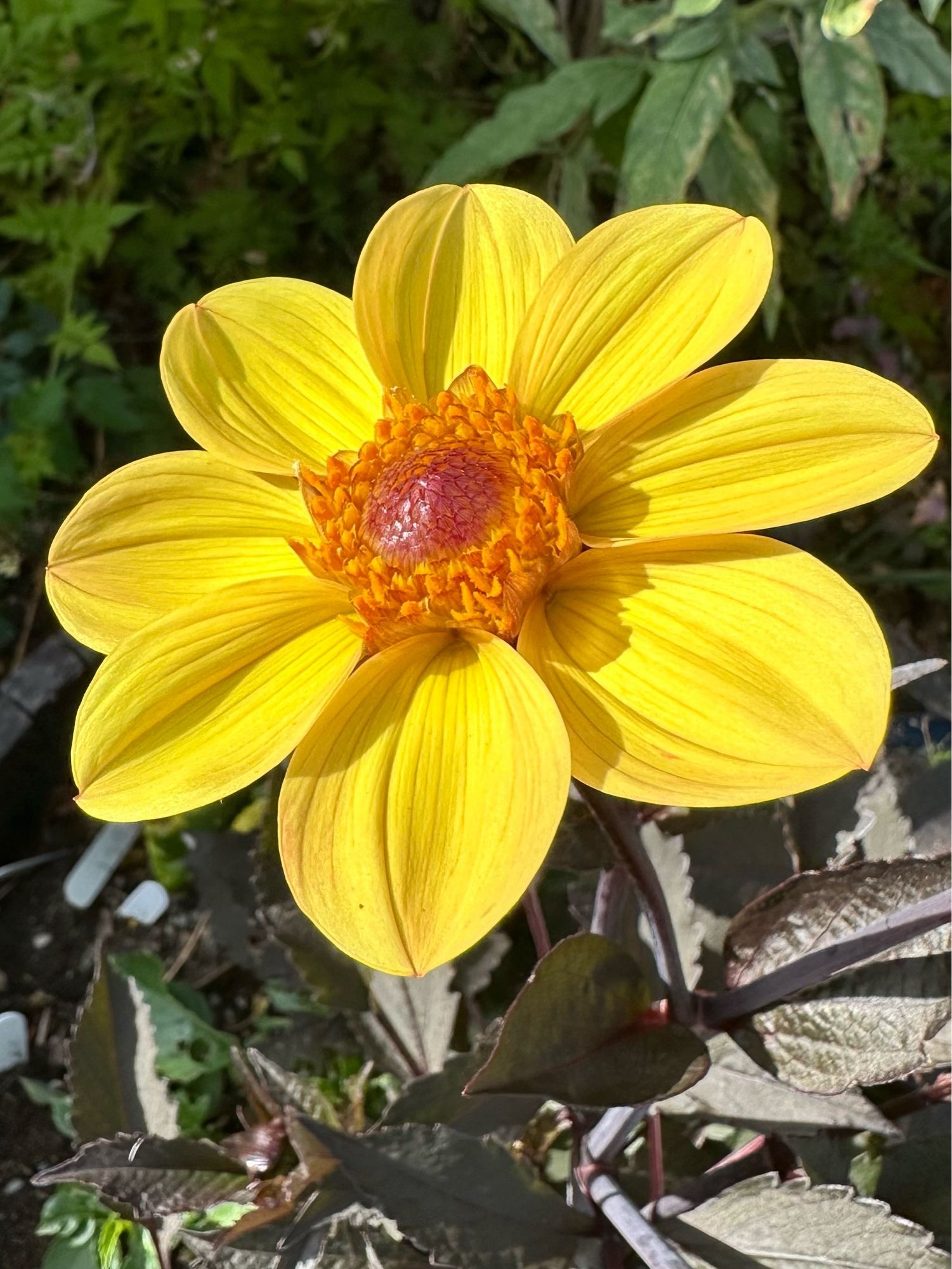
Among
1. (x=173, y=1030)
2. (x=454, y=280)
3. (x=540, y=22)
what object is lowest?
(x=173, y=1030)

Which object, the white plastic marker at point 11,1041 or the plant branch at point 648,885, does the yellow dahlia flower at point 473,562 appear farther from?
the white plastic marker at point 11,1041

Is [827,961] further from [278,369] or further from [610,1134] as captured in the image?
[278,369]

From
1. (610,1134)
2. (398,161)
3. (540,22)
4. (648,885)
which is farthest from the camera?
(398,161)

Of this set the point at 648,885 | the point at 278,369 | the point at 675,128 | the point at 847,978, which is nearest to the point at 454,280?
the point at 278,369

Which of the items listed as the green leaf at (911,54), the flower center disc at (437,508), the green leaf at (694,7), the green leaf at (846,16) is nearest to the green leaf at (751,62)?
the green leaf at (911,54)

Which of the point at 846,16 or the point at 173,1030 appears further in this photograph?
the point at 173,1030

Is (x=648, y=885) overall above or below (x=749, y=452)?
below
